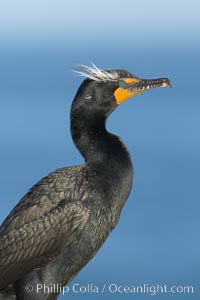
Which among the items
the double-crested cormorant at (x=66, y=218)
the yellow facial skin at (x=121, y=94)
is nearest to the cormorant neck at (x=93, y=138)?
the double-crested cormorant at (x=66, y=218)

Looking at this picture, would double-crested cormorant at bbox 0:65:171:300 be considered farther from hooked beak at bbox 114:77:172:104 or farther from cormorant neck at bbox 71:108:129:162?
hooked beak at bbox 114:77:172:104

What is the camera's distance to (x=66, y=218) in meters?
5.35

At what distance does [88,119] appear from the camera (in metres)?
5.72

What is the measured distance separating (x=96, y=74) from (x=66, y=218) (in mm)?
1087

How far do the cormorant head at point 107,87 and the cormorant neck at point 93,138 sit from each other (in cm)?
7

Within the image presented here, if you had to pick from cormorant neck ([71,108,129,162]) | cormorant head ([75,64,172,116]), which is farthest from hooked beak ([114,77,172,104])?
cormorant neck ([71,108,129,162])

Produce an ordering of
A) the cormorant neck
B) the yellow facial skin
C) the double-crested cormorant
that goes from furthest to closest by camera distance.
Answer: the yellow facial skin, the cormorant neck, the double-crested cormorant

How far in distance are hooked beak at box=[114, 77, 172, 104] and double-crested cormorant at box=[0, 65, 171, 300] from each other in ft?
0.70

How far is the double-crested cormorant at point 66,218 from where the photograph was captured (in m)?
5.29

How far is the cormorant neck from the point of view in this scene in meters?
5.68

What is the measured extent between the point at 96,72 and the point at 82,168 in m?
0.70

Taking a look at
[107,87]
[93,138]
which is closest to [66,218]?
[93,138]

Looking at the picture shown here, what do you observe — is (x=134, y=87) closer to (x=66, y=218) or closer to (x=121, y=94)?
(x=121, y=94)

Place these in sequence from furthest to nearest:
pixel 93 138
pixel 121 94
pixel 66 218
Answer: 1. pixel 121 94
2. pixel 93 138
3. pixel 66 218
